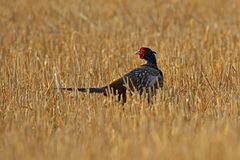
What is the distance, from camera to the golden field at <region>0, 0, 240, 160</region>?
523cm

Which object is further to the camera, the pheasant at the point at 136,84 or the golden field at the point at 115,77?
the pheasant at the point at 136,84

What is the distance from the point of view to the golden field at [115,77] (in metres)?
5.23

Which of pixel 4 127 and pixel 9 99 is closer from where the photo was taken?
pixel 4 127

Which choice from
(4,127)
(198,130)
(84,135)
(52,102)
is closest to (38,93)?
(52,102)

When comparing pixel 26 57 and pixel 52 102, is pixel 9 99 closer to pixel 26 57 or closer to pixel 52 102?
pixel 52 102

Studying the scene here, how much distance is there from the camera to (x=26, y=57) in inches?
399

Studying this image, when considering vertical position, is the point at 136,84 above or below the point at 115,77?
below

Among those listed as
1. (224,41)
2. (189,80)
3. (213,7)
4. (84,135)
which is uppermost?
(213,7)

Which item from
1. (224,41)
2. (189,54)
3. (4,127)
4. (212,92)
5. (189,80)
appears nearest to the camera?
(4,127)

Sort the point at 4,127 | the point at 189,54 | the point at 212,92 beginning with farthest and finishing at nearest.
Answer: the point at 189,54 < the point at 212,92 < the point at 4,127

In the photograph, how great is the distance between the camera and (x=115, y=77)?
898 cm

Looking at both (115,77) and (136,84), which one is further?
(115,77)

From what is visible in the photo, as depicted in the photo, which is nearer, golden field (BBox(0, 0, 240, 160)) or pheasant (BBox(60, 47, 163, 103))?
golden field (BBox(0, 0, 240, 160))

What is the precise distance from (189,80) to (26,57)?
9.17 feet
